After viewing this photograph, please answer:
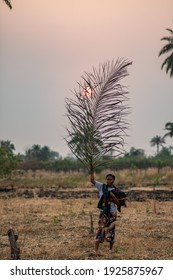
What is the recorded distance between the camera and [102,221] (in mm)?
8578

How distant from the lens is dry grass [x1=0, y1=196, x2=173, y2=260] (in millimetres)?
9117

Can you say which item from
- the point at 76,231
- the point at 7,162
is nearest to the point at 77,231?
the point at 76,231

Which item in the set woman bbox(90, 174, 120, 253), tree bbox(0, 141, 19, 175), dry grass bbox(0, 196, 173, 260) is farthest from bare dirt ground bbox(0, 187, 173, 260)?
tree bbox(0, 141, 19, 175)

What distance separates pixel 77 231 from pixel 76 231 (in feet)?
0.08

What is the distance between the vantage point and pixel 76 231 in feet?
39.4

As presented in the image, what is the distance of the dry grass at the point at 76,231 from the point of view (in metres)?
9.12

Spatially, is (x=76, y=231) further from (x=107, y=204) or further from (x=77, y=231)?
(x=107, y=204)

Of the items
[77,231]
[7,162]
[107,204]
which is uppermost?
[7,162]

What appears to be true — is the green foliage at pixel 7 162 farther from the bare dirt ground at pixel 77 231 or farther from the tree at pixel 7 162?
the bare dirt ground at pixel 77 231

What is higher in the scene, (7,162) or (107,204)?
(7,162)

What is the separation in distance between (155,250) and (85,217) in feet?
18.5

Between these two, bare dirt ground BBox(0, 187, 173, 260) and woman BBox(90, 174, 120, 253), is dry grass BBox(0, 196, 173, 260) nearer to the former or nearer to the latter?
bare dirt ground BBox(0, 187, 173, 260)
